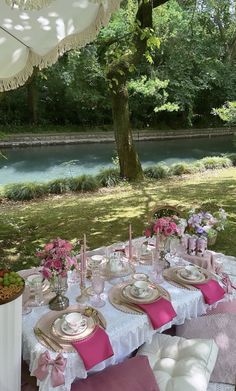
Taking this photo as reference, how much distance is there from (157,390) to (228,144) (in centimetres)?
1845

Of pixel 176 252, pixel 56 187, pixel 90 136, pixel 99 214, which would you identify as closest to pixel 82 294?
pixel 176 252

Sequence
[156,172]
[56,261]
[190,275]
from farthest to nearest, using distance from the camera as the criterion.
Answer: [156,172]
[190,275]
[56,261]

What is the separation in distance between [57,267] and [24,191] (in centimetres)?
618

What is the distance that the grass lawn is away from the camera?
465cm

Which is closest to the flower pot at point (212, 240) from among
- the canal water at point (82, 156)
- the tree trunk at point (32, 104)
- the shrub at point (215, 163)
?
the shrub at point (215, 163)

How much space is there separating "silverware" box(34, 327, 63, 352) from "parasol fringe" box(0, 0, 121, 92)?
5.99ft

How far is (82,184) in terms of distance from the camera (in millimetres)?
8734

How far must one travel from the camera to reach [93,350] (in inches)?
78.4

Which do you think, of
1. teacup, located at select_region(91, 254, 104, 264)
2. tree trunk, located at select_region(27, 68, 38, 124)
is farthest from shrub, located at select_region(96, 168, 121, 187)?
tree trunk, located at select_region(27, 68, 38, 124)

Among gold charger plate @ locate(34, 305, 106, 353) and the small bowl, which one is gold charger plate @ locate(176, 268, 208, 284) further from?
gold charger plate @ locate(34, 305, 106, 353)

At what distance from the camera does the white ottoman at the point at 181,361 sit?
2.11 meters

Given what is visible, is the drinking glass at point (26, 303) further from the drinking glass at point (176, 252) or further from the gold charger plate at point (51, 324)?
the drinking glass at point (176, 252)

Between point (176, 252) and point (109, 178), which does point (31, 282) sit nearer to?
point (176, 252)

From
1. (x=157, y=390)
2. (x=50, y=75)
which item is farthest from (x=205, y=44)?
(x=157, y=390)
